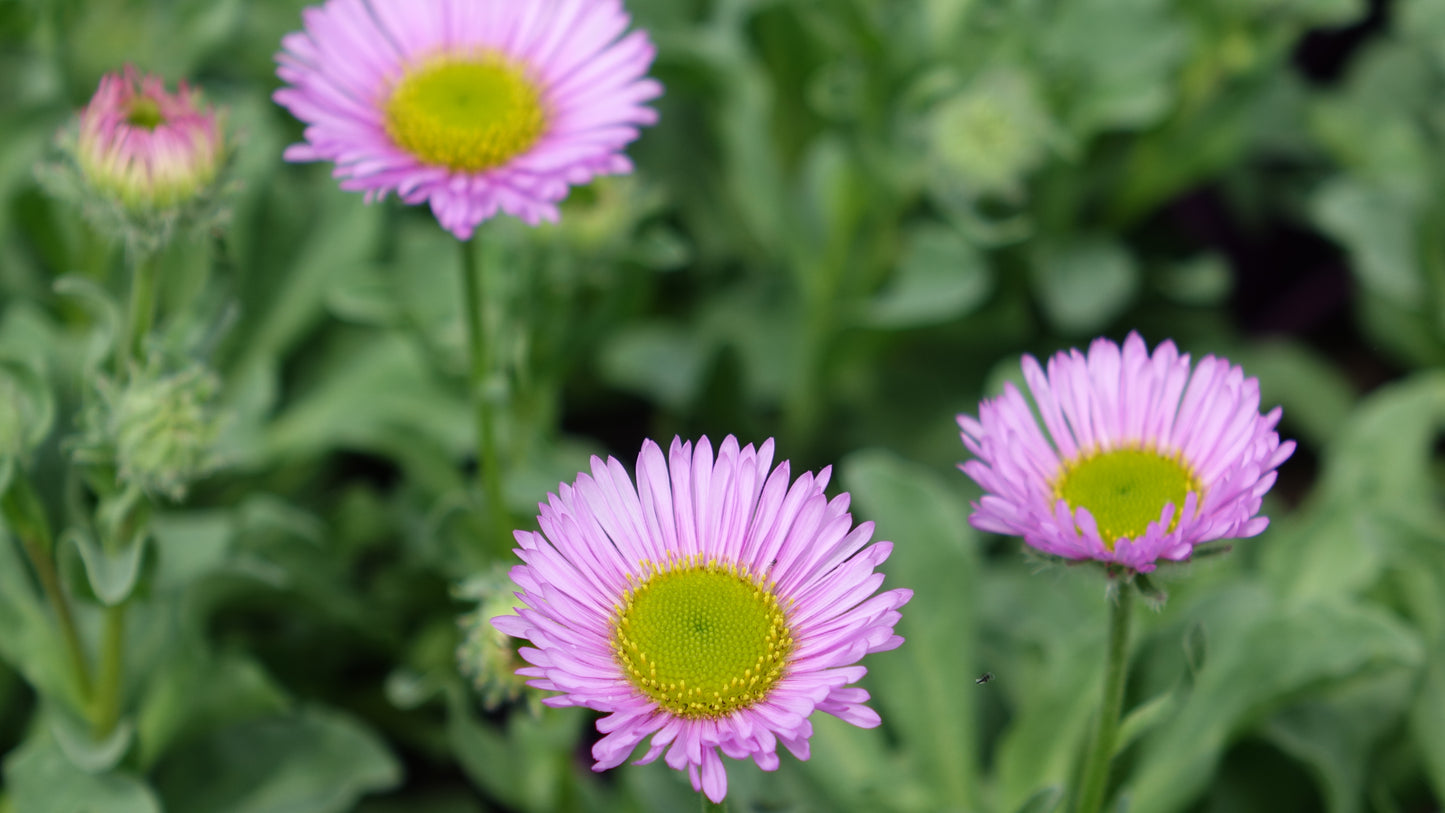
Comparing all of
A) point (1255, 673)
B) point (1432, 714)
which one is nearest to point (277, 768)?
point (1255, 673)

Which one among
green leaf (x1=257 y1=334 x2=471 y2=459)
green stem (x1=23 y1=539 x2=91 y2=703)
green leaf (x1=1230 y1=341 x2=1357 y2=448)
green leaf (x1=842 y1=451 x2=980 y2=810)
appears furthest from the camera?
green leaf (x1=1230 y1=341 x2=1357 y2=448)

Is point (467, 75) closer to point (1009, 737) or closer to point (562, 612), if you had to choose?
point (562, 612)

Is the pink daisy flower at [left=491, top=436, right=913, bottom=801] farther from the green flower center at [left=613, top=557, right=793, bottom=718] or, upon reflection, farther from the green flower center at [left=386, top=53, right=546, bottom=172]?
the green flower center at [left=386, top=53, right=546, bottom=172]

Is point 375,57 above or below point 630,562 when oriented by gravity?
above

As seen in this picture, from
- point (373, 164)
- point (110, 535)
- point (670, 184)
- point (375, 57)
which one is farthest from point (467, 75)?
point (670, 184)

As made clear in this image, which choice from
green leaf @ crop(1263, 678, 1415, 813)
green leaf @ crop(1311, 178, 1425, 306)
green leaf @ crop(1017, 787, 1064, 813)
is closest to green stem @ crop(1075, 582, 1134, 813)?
green leaf @ crop(1017, 787, 1064, 813)

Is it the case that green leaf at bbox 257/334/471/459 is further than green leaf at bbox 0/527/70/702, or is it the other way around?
green leaf at bbox 257/334/471/459

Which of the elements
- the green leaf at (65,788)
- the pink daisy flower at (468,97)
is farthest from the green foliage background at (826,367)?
the pink daisy flower at (468,97)
